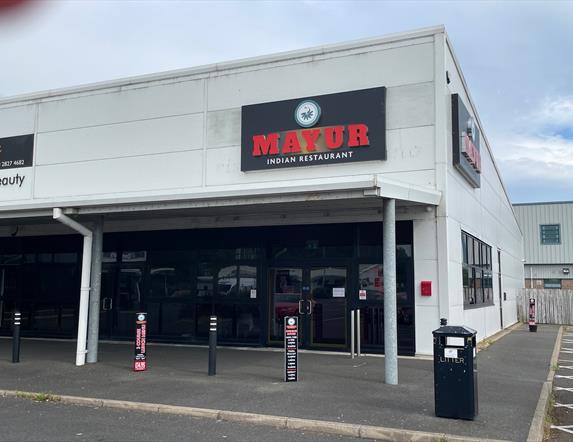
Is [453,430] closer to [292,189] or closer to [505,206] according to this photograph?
[292,189]

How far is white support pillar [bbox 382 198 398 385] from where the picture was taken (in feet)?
32.2

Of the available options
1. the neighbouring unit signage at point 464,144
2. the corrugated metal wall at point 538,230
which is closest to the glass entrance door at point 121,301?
the neighbouring unit signage at point 464,144

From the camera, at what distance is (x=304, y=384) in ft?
32.3

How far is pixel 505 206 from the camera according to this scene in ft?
89.3

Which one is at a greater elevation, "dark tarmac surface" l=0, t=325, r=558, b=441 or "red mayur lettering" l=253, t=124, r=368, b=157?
"red mayur lettering" l=253, t=124, r=368, b=157

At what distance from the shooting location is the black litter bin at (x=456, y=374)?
7.39 metres

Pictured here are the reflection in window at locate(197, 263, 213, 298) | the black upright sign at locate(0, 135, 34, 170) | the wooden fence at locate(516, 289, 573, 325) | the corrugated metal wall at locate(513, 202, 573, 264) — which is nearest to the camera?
the reflection in window at locate(197, 263, 213, 298)

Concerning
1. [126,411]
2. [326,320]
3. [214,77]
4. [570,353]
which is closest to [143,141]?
[214,77]

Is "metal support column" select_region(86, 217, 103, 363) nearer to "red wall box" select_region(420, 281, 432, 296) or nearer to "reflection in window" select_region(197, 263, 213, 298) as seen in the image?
"reflection in window" select_region(197, 263, 213, 298)

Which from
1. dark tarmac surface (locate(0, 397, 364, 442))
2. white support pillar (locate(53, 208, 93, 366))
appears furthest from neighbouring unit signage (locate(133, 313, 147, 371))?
dark tarmac surface (locate(0, 397, 364, 442))

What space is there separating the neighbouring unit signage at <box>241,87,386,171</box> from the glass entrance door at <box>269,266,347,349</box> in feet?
9.10

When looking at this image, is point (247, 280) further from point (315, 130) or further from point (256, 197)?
point (256, 197)

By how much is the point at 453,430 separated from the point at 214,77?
442 inches

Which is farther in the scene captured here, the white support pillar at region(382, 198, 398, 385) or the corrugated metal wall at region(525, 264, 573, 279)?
the corrugated metal wall at region(525, 264, 573, 279)
